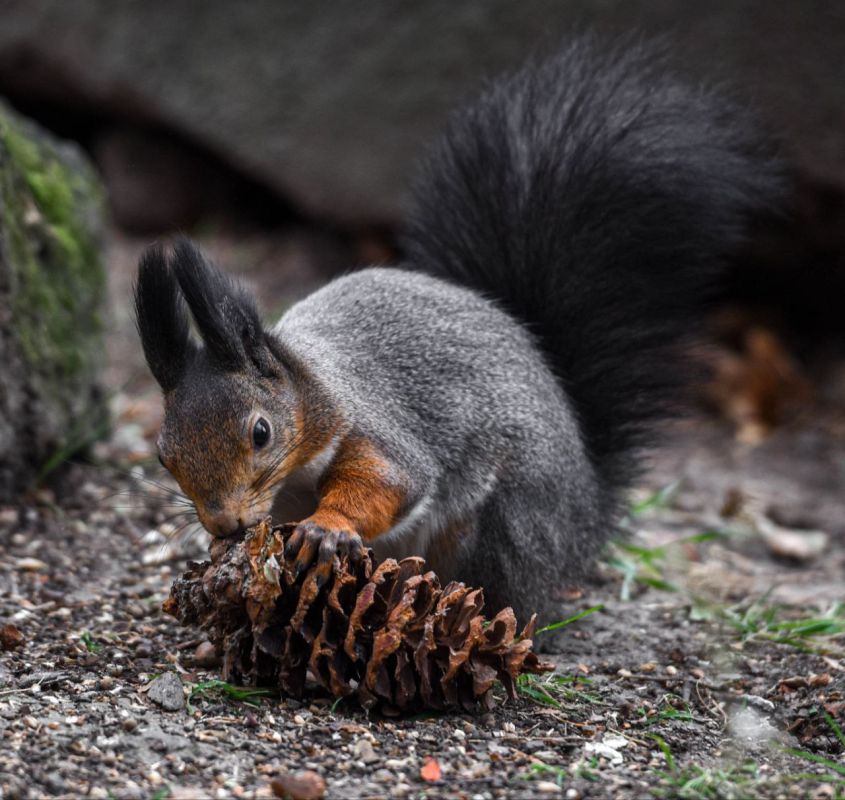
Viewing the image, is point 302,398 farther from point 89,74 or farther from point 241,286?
point 89,74

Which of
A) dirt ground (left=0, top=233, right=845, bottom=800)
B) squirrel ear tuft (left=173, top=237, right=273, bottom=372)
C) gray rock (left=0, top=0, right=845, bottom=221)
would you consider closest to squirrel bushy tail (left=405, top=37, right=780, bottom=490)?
dirt ground (left=0, top=233, right=845, bottom=800)

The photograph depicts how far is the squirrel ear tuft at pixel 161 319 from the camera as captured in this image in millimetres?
2504

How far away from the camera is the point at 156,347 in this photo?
2559 millimetres

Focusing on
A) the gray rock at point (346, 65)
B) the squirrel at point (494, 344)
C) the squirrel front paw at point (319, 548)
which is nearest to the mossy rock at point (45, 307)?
the squirrel at point (494, 344)

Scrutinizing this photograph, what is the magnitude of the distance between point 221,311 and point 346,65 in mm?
3582

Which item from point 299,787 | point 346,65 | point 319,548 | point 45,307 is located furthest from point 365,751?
point 346,65

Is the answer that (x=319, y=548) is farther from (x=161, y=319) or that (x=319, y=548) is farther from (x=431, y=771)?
(x=161, y=319)

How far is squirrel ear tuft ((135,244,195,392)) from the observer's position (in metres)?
2.50

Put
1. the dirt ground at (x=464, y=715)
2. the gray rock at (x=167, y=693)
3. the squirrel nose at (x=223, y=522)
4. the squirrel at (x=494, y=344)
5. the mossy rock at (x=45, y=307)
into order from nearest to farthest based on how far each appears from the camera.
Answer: the dirt ground at (x=464, y=715) → the gray rock at (x=167, y=693) → the squirrel nose at (x=223, y=522) → the squirrel at (x=494, y=344) → the mossy rock at (x=45, y=307)

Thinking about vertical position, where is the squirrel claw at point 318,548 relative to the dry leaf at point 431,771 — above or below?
above

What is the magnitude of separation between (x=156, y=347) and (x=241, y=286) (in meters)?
0.28

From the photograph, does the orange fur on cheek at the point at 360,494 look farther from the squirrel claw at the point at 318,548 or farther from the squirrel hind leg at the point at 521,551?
the squirrel hind leg at the point at 521,551

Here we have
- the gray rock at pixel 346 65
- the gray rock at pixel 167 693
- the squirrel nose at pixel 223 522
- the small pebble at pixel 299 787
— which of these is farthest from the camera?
the gray rock at pixel 346 65

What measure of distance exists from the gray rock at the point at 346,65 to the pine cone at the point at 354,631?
2848mm
